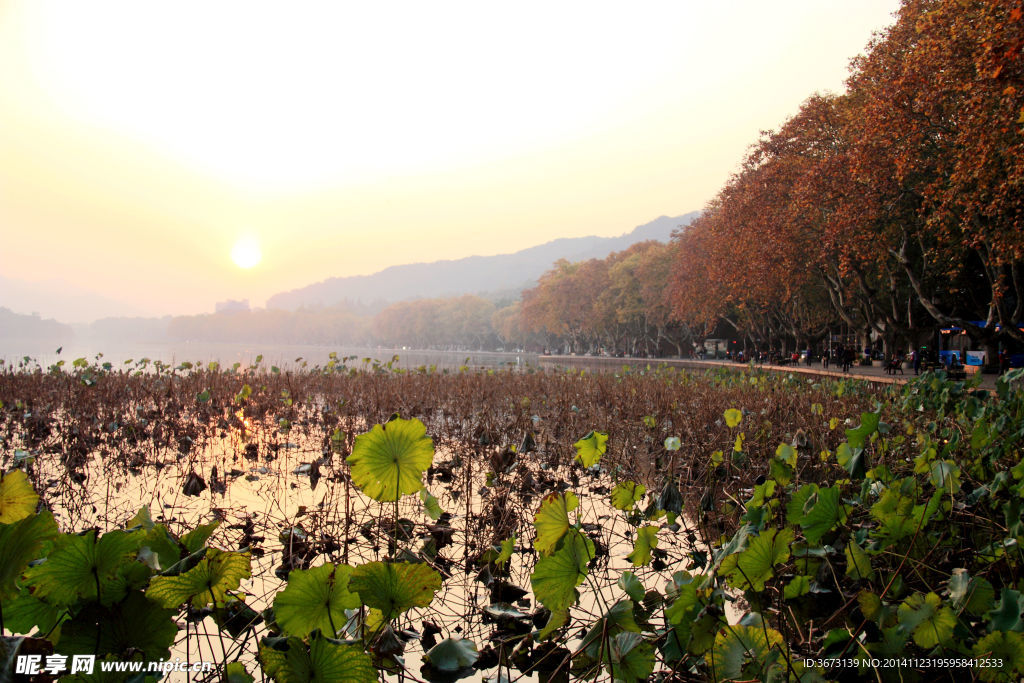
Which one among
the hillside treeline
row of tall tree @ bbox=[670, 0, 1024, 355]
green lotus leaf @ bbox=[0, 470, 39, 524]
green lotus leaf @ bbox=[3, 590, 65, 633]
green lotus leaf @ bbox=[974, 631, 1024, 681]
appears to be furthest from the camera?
the hillside treeline

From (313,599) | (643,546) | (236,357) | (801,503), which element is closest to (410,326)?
(236,357)

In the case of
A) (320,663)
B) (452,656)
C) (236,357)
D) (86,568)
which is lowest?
(452,656)

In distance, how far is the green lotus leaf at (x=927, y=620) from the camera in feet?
4.21

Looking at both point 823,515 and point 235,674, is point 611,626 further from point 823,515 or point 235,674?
point 235,674

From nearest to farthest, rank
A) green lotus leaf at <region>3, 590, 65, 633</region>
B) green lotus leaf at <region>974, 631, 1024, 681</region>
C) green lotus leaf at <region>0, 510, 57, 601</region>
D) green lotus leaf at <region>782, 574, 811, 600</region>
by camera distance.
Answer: green lotus leaf at <region>0, 510, 57, 601</region>, green lotus leaf at <region>3, 590, 65, 633</region>, green lotus leaf at <region>974, 631, 1024, 681</region>, green lotus leaf at <region>782, 574, 811, 600</region>

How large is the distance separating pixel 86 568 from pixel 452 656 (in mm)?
816

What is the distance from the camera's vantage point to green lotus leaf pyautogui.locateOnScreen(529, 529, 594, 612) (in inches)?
52.9

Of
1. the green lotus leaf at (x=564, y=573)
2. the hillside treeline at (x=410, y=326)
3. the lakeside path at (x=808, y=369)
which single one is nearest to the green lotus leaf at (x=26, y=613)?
the green lotus leaf at (x=564, y=573)

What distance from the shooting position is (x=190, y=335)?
196125 millimetres

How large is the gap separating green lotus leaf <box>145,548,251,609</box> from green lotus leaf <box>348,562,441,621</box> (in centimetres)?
22

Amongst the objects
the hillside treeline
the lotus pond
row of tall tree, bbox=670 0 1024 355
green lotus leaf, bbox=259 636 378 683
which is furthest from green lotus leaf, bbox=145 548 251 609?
the hillside treeline

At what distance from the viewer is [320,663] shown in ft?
3.45

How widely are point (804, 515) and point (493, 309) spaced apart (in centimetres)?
9899

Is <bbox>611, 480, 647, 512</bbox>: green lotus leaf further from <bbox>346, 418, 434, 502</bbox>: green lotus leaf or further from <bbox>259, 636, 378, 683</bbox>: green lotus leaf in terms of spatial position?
<bbox>259, 636, 378, 683</bbox>: green lotus leaf
